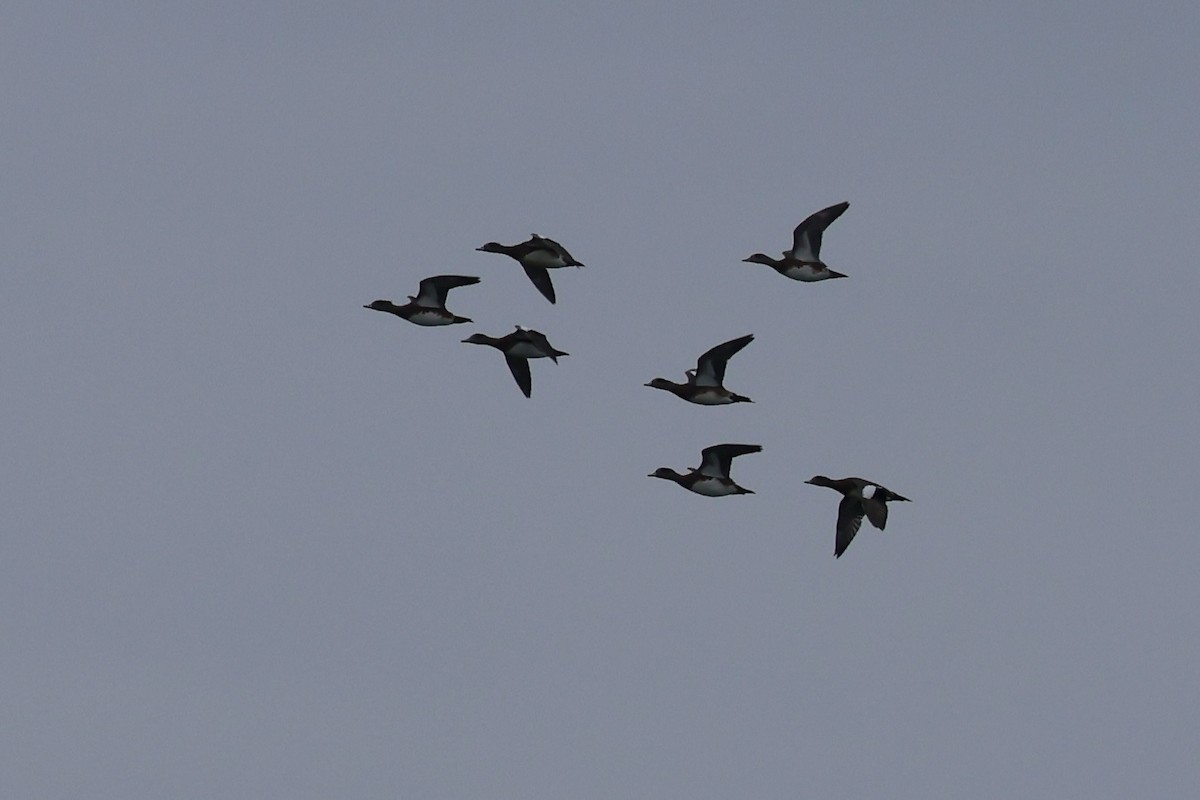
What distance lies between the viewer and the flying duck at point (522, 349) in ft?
198

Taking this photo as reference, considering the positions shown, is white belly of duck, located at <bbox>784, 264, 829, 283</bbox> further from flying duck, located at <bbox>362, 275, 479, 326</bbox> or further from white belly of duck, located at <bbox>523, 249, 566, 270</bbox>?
flying duck, located at <bbox>362, 275, 479, 326</bbox>

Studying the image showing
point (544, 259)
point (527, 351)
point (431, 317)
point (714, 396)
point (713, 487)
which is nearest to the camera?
point (714, 396)

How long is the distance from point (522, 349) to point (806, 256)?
28.9ft

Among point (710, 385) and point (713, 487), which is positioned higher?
point (710, 385)

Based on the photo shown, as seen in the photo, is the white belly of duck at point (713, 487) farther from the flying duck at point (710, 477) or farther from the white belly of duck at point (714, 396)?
the white belly of duck at point (714, 396)

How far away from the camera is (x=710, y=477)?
59.6 metres

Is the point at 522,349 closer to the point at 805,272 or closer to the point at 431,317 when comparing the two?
the point at 431,317

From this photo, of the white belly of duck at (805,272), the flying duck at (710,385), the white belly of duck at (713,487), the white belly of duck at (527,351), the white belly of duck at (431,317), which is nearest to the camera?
the flying duck at (710,385)

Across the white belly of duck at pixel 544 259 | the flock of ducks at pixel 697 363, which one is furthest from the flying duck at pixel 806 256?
the white belly of duck at pixel 544 259

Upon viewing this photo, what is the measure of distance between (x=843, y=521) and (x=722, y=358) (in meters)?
6.49

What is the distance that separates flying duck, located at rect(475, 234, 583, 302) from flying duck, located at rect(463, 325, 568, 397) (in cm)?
136

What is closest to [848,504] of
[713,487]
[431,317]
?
[713,487]

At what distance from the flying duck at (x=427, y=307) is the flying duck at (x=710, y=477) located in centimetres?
765

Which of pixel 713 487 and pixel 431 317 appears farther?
pixel 431 317
